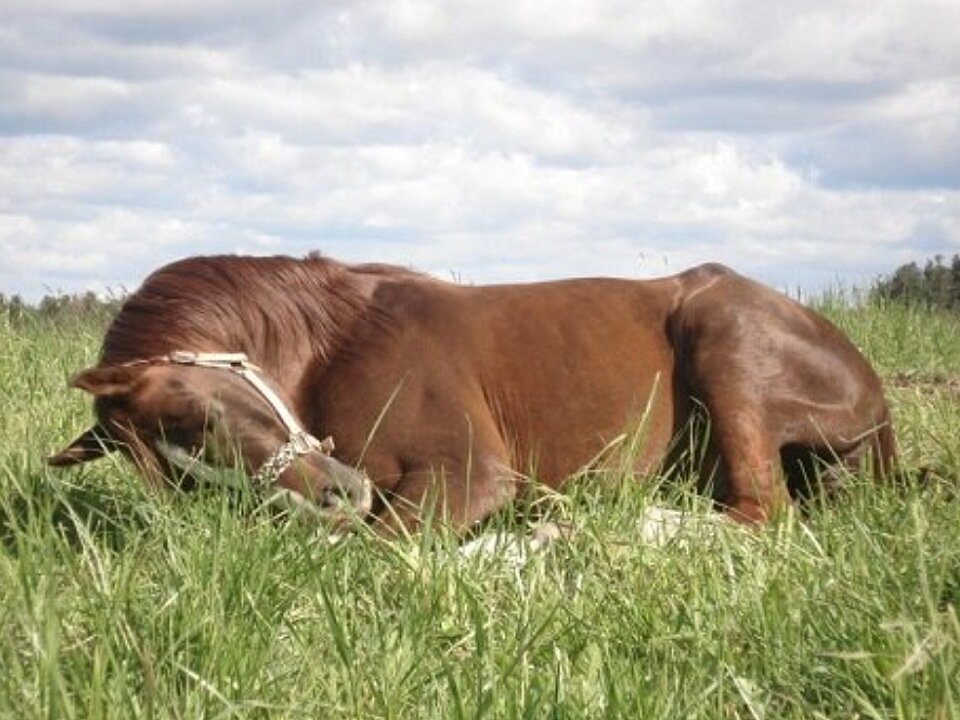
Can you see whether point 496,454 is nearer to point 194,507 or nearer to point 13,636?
point 194,507

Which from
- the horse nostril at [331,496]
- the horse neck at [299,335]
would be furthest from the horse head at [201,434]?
the horse neck at [299,335]

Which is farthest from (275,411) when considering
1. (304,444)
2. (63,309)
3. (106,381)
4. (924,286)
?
(924,286)

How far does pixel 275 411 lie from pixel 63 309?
6.14 meters

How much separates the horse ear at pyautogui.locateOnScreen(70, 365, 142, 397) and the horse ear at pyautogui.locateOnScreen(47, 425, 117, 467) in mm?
193

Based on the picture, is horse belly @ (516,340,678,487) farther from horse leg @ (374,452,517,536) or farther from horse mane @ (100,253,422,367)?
horse mane @ (100,253,422,367)

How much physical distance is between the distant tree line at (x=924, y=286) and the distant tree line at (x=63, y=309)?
16.9 ft

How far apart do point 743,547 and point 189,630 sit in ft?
5.21

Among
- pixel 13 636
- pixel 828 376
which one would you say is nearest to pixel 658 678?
pixel 13 636

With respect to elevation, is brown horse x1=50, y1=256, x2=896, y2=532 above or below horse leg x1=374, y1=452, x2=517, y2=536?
above

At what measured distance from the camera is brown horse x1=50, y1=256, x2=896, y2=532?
530 centimetres

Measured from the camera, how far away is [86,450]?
5.35m

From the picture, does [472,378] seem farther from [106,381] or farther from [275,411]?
[106,381]

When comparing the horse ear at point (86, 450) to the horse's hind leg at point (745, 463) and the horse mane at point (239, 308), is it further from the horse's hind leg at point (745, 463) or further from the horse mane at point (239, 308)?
the horse's hind leg at point (745, 463)

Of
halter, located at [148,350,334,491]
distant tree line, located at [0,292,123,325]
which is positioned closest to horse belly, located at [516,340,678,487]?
halter, located at [148,350,334,491]
